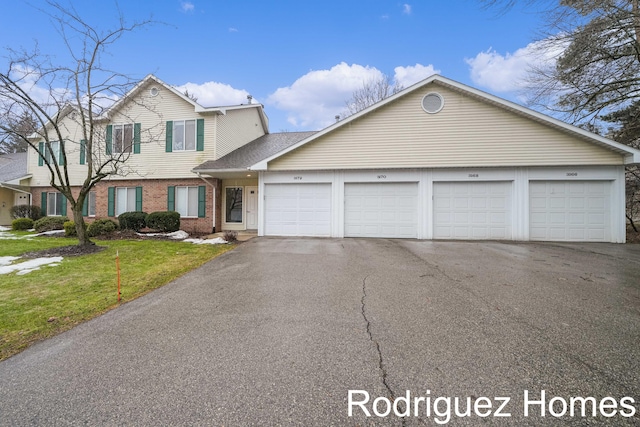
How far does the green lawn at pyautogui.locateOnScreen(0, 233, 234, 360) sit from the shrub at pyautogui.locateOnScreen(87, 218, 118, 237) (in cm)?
252

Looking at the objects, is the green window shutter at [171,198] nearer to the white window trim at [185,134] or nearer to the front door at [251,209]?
the white window trim at [185,134]

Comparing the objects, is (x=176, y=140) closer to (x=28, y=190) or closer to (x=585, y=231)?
(x=28, y=190)

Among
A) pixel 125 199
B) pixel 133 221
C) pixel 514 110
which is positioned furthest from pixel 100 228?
pixel 514 110

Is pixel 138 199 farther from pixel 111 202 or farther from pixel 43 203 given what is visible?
pixel 43 203

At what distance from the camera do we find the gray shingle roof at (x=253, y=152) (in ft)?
42.3

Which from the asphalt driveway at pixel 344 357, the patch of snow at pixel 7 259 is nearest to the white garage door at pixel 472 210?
the asphalt driveway at pixel 344 357

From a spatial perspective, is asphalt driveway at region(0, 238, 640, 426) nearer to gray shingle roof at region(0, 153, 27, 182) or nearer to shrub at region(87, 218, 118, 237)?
shrub at region(87, 218, 118, 237)

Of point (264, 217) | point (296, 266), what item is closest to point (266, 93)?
point (264, 217)

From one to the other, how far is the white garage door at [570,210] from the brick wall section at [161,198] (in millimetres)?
13802

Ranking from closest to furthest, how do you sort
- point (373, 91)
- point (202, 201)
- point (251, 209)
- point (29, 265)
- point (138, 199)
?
point (29, 265) < point (202, 201) < point (138, 199) < point (251, 209) < point (373, 91)

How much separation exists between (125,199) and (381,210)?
13.2 meters

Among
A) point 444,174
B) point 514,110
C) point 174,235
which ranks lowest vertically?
point 174,235

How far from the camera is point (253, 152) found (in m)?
14.9

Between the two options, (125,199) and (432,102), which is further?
(125,199)
